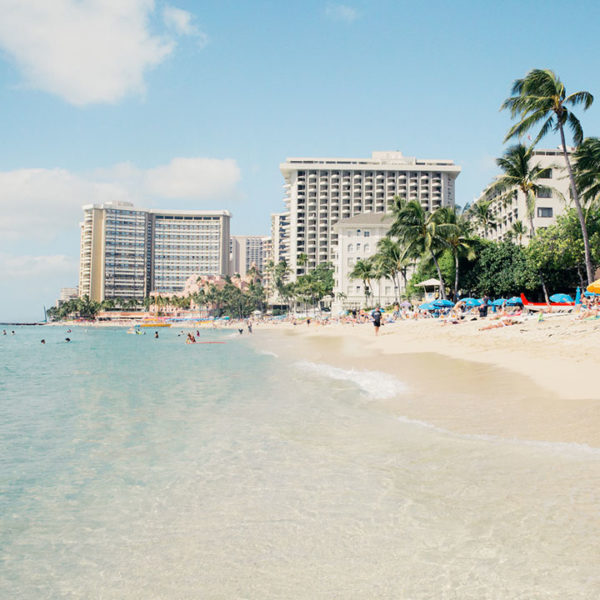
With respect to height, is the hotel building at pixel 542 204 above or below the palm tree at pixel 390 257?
above

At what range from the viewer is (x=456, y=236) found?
151 feet

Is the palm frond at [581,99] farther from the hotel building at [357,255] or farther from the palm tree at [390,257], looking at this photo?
the hotel building at [357,255]

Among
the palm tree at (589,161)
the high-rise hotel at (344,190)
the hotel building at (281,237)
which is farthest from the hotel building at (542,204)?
the hotel building at (281,237)

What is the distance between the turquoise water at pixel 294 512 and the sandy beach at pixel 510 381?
35.7 inches

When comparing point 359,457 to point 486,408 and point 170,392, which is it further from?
point 170,392

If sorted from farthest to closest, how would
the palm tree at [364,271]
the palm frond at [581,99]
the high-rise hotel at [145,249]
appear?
the high-rise hotel at [145,249] < the palm tree at [364,271] < the palm frond at [581,99]

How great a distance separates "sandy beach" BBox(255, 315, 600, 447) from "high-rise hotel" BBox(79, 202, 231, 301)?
159 m

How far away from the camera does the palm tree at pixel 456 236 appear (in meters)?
44.8

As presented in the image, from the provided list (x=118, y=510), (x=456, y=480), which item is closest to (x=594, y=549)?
(x=456, y=480)

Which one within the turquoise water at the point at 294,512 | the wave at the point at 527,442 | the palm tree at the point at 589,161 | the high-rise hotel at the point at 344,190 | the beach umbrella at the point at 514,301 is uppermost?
the high-rise hotel at the point at 344,190

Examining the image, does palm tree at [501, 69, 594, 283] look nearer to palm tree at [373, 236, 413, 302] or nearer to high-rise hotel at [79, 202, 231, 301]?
palm tree at [373, 236, 413, 302]

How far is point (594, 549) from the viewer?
3.60 m

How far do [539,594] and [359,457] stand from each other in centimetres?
328

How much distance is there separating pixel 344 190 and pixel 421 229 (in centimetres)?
8622
